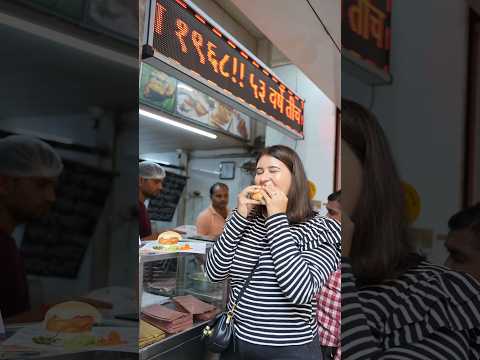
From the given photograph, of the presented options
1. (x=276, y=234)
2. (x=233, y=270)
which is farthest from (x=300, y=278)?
(x=233, y=270)

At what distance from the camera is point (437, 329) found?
0.17 m

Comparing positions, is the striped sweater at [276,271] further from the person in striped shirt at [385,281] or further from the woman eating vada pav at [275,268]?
the person in striped shirt at [385,281]

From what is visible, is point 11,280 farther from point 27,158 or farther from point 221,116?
point 221,116

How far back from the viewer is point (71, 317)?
239 mm

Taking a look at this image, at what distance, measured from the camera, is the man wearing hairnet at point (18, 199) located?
0.68 ft

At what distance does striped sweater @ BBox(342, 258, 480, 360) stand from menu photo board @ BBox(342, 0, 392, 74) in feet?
0.42

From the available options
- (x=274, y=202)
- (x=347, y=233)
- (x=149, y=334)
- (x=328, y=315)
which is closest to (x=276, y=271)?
(x=274, y=202)

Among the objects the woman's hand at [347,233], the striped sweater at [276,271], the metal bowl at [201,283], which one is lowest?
the metal bowl at [201,283]

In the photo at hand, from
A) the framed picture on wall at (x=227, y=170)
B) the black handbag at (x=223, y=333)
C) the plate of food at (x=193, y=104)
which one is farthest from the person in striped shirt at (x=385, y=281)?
the framed picture on wall at (x=227, y=170)

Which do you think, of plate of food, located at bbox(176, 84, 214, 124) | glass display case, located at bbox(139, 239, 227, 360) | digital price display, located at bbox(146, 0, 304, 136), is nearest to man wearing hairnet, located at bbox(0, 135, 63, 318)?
digital price display, located at bbox(146, 0, 304, 136)

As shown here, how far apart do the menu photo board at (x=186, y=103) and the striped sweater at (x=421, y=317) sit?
159 centimetres

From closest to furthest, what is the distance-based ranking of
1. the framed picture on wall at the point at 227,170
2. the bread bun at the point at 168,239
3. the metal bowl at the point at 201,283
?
the bread bun at the point at 168,239 < the metal bowl at the point at 201,283 < the framed picture on wall at the point at 227,170

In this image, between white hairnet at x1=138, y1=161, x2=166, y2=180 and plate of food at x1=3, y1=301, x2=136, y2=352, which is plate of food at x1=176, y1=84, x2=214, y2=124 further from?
plate of food at x1=3, y1=301, x2=136, y2=352

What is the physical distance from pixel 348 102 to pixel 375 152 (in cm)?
4
